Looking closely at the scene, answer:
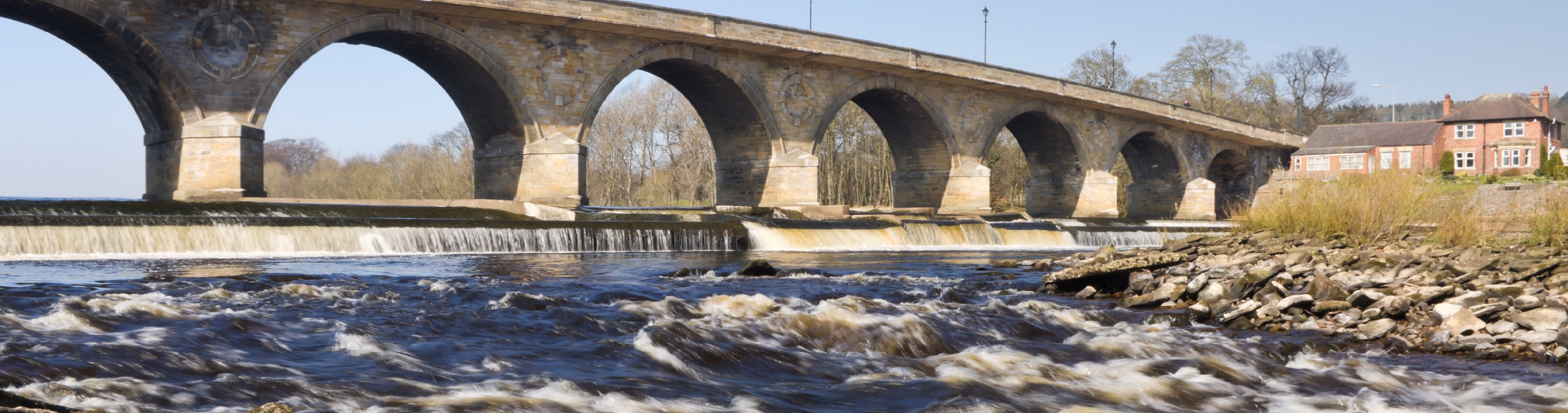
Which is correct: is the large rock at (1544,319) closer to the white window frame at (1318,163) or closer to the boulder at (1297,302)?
the boulder at (1297,302)

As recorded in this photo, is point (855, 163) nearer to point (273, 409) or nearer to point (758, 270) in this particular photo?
point (758, 270)

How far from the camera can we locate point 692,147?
1913 inches

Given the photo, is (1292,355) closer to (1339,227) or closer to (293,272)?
(1339,227)

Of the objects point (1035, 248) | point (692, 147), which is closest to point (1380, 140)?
point (692, 147)

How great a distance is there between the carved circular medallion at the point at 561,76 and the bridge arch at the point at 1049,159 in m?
16.2

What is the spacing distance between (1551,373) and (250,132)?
19.8 m

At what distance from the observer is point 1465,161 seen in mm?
52188

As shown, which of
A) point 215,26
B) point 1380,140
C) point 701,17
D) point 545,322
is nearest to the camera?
point 545,322

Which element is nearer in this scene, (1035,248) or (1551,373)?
(1551,373)

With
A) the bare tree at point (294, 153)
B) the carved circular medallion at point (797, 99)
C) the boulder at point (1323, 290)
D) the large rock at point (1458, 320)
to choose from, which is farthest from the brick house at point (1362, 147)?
the bare tree at point (294, 153)

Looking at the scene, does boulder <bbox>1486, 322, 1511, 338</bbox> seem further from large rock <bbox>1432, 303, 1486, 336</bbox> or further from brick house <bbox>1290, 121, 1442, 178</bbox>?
brick house <bbox>1290, 121, 1442, 178</bbox>

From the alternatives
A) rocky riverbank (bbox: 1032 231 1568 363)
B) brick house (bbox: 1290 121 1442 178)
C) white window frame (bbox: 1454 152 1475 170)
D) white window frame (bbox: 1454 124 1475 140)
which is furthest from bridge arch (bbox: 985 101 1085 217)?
rocky riverbank (bbox: 1032 231 1568 363)

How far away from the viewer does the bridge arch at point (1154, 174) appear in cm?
4225

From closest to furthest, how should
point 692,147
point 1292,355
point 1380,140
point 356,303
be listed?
point 1292,355
point 356,303
point 692,147
point 1380,140
